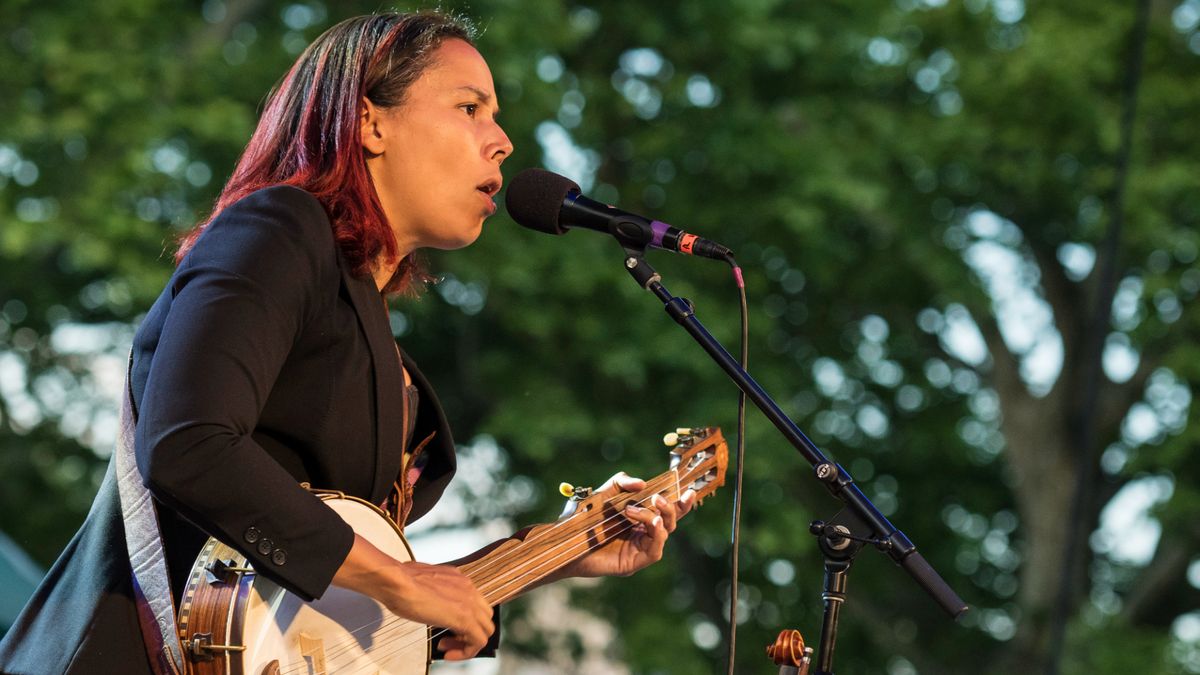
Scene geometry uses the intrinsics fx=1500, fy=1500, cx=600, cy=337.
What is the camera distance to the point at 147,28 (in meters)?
9.91

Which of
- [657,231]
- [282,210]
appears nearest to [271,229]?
[282,210]

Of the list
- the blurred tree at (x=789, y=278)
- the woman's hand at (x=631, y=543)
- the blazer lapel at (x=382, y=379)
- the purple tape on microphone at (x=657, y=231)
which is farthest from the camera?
the blurred tree at (x=789, y=278)

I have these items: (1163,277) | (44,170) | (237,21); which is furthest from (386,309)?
(1163,277)

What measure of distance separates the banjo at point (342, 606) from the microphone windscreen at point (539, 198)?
0.57 m

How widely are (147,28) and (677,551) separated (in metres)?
5.80

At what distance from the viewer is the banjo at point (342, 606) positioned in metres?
2.27

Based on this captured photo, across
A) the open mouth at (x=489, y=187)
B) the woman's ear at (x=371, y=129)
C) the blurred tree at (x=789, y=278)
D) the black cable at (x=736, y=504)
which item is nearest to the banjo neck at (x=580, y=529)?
the black cable at (x=736, y=504)

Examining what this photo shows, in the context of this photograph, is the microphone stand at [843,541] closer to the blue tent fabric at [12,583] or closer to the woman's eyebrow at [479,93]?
the woman's eyebrow at [479,93]

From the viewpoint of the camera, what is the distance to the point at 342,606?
248cm

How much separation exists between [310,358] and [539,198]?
637mm

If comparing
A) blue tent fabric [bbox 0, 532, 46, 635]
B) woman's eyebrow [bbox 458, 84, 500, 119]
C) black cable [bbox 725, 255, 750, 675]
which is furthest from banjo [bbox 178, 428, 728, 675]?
blue tent fabric [bbox 0, 532, 46, 635]

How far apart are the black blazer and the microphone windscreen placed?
0.39 meters

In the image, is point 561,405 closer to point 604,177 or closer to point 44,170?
point 604,177

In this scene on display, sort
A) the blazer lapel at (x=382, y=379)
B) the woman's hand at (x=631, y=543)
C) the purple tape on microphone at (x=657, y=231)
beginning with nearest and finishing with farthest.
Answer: the blazer lapel at (x=382, y=379) → the purple tape on microphone at (x=657, y=231) → the woman's hand at (x=631, y=543)
